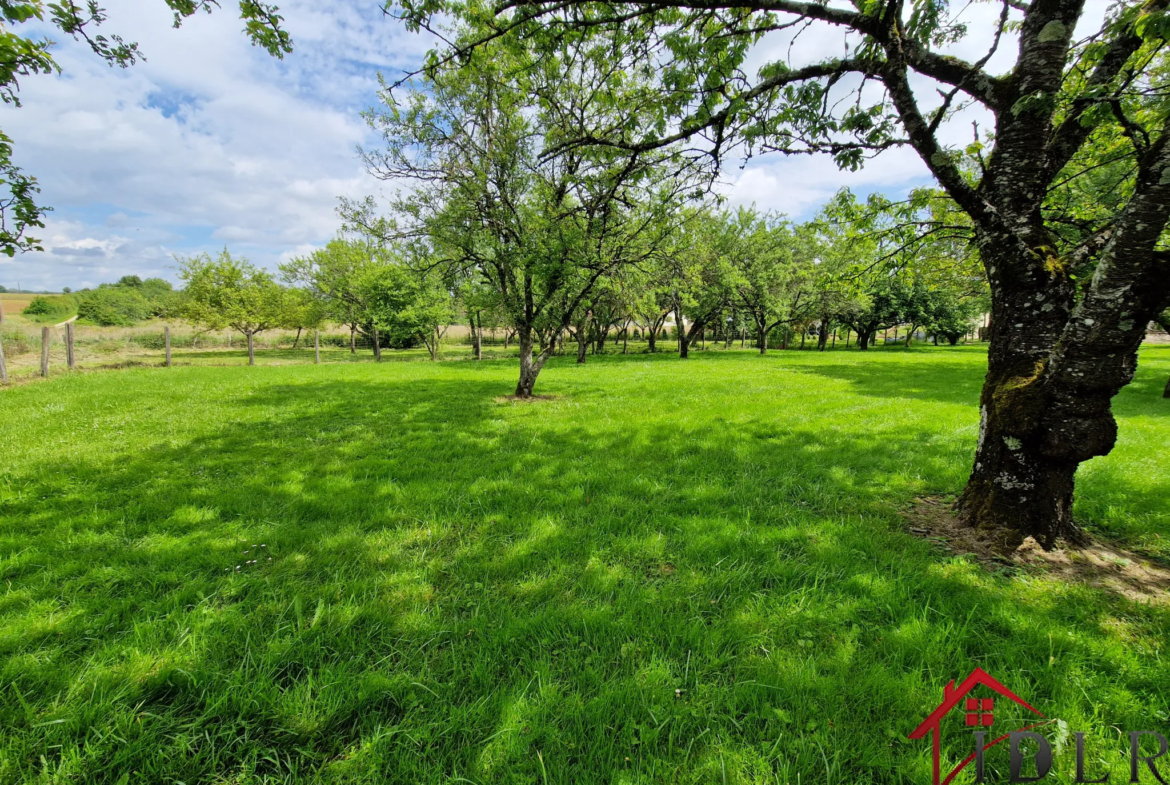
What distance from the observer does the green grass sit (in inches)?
74.7

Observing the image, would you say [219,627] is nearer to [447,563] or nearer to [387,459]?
[447,563]

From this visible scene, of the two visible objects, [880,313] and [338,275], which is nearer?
[338,275]

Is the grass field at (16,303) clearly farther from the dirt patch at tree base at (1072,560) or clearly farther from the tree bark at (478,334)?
the dirt patch at tree base at (1072,560)

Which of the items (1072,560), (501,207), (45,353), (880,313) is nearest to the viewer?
(1072,560)

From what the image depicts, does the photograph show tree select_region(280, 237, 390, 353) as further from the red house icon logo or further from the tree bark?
the red house icon logo

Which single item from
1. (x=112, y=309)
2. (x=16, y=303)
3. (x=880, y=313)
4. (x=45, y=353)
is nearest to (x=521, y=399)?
(x=45, y=353)

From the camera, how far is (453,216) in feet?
31.8

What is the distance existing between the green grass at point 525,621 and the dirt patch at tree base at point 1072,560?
0.23m

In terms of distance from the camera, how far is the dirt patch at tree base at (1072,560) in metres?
3.12

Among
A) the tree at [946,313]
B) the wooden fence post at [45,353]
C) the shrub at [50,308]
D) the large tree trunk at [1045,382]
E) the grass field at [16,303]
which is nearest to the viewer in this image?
the large tree trunk at [1045,382]

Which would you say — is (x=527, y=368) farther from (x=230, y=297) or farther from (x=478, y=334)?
(x=230, y=297)

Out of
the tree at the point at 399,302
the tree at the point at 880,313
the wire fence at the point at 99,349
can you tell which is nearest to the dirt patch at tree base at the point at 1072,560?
the wire fence at the point at 99,349

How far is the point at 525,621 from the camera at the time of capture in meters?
2.69

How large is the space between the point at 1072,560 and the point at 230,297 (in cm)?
4392
